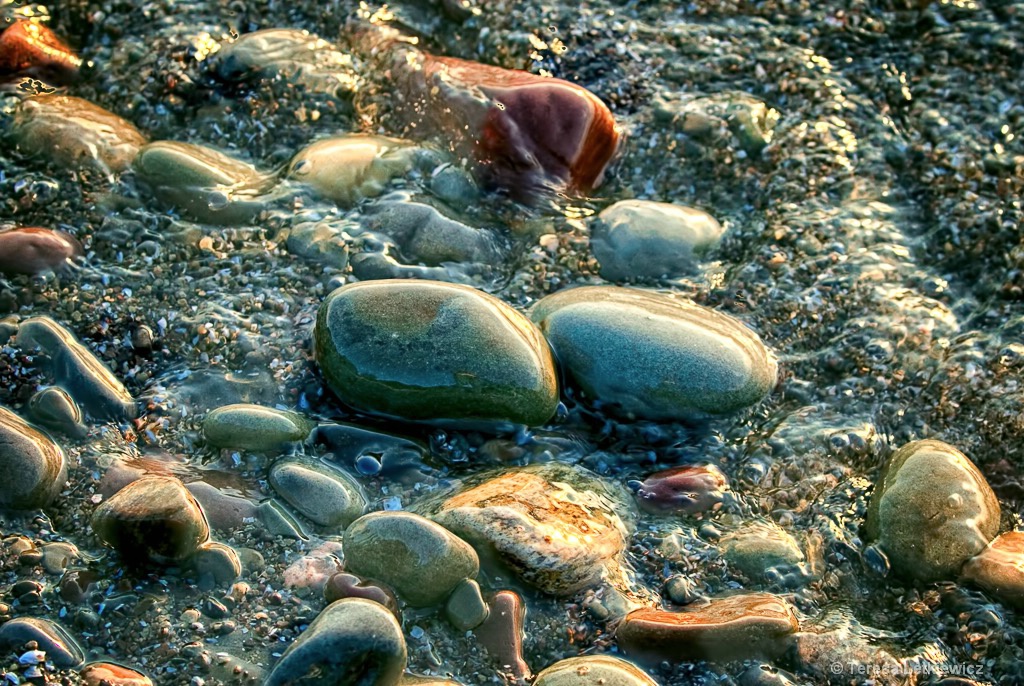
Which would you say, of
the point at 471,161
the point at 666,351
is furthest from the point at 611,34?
the point at 666,351

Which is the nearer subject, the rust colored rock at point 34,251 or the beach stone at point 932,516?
the beach stone at point 932,516

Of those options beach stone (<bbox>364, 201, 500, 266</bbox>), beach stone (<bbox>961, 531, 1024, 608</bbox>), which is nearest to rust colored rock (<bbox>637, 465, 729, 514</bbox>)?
beach stone (<bbox>961, 531, 1024, 608</bbox>)

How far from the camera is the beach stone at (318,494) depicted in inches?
78.6

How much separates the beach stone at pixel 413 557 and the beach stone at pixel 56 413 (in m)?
0.74

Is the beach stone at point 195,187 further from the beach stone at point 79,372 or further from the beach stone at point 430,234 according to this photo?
the beach stone at point 79,372

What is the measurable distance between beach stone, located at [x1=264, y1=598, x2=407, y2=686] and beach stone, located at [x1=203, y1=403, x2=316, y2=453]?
54 cm

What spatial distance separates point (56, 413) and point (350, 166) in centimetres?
106

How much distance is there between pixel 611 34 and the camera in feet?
10.1

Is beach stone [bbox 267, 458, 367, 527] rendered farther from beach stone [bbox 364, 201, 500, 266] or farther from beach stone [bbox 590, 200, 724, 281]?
beach stone [bbox 590, 200, 724, 281]

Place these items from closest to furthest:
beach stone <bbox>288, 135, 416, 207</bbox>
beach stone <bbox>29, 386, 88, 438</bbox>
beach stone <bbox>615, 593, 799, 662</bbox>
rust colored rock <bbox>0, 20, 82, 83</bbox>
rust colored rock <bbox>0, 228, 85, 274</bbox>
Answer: beach stone <bbox>615, 593, 799, 662</bbox>
beach stone <bbox>29, 386, 88, 438</bbox>
rust colored rock <bbox>0, 228, 85, 274</bbox>
beach stone <bbox>288, 135, 416, 207</bbox>
rust colored rock <bbox>0, 20, 82, 83</bbox>

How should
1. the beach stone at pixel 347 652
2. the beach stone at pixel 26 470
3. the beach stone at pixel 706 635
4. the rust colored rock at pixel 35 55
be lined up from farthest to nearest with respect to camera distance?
the rust colored rock at pixel 35 55 → the beach stone at pixel 26 470 → the beach stone at pixel 706 635 → the beach stone at pixel 347 652

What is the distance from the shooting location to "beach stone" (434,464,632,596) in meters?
1.87

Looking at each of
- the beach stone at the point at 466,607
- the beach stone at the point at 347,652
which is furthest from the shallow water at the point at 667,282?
the beach stone at the point at 347,652

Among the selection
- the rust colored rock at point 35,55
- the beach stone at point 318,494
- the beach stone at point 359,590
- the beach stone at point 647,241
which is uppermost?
the rust colored rock at point 35,55
